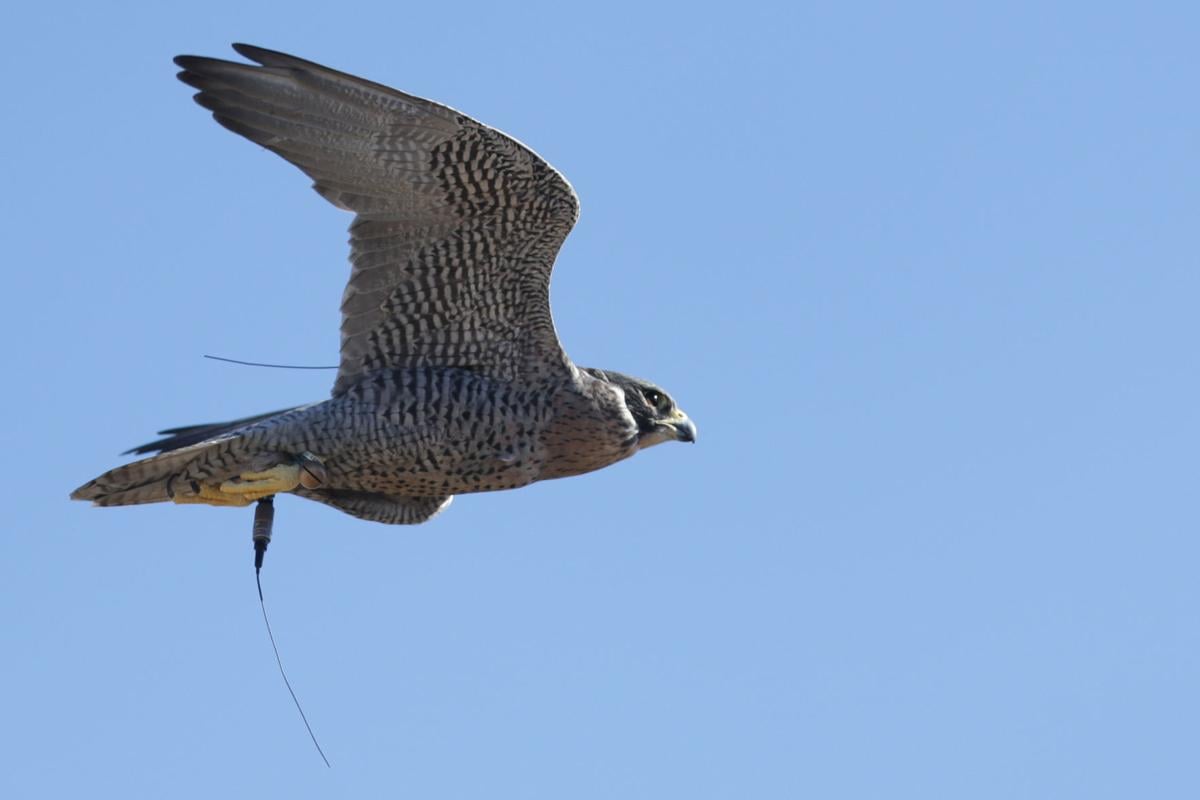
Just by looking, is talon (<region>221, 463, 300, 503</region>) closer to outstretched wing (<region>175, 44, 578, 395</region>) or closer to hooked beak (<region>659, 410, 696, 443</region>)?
outstretched wing (<region>175, 44, 578, 395</region>)

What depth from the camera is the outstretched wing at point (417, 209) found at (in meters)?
14.3

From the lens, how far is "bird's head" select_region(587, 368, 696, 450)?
1619cm

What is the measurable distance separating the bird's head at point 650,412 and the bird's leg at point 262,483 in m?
2.34

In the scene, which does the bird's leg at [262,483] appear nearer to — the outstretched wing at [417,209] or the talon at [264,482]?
the talon at [264,482]

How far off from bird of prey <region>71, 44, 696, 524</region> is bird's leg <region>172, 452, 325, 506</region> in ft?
0.04

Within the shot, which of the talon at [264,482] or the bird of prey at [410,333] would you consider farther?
the talon at [264,482]

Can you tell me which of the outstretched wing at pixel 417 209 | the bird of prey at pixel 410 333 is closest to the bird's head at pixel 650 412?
the bird of prey at pixel 410 333

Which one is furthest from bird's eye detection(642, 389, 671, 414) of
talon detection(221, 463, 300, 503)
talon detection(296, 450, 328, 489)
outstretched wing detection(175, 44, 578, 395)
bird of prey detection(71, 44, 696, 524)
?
talon detection(221, 463, 300, 503)

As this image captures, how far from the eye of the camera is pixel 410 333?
15141 millimetres

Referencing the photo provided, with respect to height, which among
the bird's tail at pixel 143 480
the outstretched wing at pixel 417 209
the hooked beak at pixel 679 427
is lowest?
the bird's tail at pixel 143 480

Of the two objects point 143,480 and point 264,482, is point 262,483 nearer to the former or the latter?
point 264,482

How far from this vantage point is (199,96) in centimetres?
1428

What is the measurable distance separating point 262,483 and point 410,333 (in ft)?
4.81

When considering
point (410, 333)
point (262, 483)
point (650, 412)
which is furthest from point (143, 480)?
point (650, 412)
